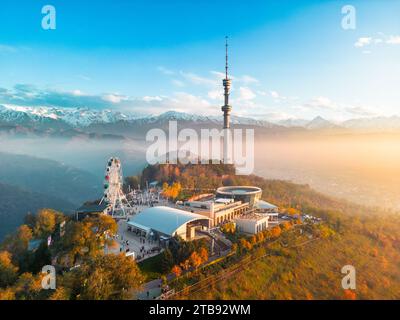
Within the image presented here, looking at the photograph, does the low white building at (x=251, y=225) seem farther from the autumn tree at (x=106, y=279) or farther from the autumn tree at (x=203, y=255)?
the autumn tree at (x=106, y=279)

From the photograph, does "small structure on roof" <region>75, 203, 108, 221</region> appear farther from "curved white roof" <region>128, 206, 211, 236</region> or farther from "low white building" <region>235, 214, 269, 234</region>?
"low white building" <region>235, 214, 269, 234</region>

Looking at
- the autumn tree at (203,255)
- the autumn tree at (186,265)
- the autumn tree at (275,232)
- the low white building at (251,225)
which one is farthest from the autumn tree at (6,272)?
the autumn tree at (275,232)

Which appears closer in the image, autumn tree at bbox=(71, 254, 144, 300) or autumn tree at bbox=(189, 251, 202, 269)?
autumn tree at bbox=(71, 254, 144, 300)

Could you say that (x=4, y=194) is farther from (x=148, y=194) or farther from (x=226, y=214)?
(x=226, y=214)

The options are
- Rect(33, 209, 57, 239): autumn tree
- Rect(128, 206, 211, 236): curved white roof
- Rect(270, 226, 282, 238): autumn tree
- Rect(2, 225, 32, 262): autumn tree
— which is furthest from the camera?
Rect(270, 226, 282, 238): autumn tree

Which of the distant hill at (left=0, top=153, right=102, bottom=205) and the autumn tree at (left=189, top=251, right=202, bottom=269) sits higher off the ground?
the autumn tree at (left=189, top=251, right=202, bottom=269)

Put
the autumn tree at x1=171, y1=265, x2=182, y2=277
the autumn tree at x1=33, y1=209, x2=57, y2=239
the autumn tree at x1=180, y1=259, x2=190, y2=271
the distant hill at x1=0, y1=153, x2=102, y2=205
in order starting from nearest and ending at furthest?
1. the autumn tree at x1=171, y1=265, x2=182, y2=277
2. the autumn tree at x1=180, y1=259, x2=190, y2=271
3. the autumn tree at x1=33, y1=209, x2=57, y2=239
4. the distant hill at x1=0, y1=153, x2=102, y2=205

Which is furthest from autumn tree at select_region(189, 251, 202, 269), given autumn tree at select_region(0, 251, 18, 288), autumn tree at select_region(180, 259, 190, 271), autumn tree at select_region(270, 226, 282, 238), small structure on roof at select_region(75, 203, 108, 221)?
small structure on roof at select_region(75, 203, 108, 221)

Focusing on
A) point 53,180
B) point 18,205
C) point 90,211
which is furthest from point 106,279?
point 53,180
